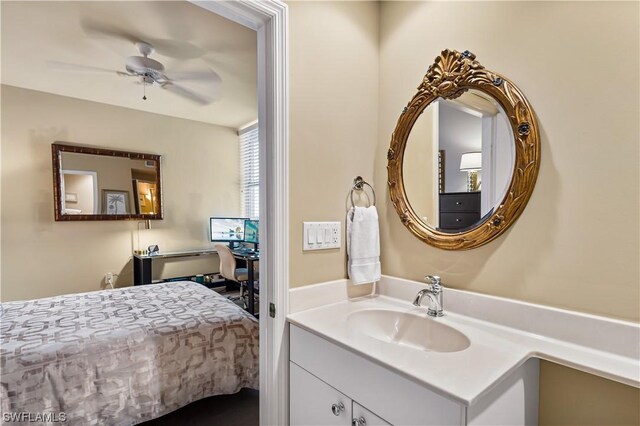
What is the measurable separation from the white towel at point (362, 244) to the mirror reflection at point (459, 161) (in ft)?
0.67

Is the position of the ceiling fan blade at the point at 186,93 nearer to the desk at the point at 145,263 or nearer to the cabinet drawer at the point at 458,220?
the desk at the point at 145,263

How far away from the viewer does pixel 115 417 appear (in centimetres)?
159

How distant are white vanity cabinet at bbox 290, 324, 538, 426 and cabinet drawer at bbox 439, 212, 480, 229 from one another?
1.60 feet

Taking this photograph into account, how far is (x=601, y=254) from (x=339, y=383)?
852mm

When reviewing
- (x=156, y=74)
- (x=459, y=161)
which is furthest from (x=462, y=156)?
(x=156, y=74)

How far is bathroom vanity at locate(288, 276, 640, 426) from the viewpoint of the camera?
0.74 m

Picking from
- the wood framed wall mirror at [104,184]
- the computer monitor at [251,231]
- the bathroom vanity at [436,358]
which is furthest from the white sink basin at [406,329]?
the wood framed wall mirror at [104,184]

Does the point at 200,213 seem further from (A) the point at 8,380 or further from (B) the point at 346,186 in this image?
(B) the point at 346,186

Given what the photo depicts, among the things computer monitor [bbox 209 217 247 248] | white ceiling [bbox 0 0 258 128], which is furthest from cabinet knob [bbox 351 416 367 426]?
computer monitor [bbox 209 217 247 248]

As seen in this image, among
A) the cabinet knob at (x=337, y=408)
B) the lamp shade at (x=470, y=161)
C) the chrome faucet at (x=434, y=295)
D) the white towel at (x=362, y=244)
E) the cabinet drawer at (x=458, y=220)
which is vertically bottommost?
the cabinet knob at (x=337, y=408)

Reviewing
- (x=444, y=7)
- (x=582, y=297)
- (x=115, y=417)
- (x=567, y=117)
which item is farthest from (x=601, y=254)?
(x=115, y=417)

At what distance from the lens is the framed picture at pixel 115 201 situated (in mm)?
3781

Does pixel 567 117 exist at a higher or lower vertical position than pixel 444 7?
lower

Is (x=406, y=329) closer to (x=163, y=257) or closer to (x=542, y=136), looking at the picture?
(x=542, y=136)
